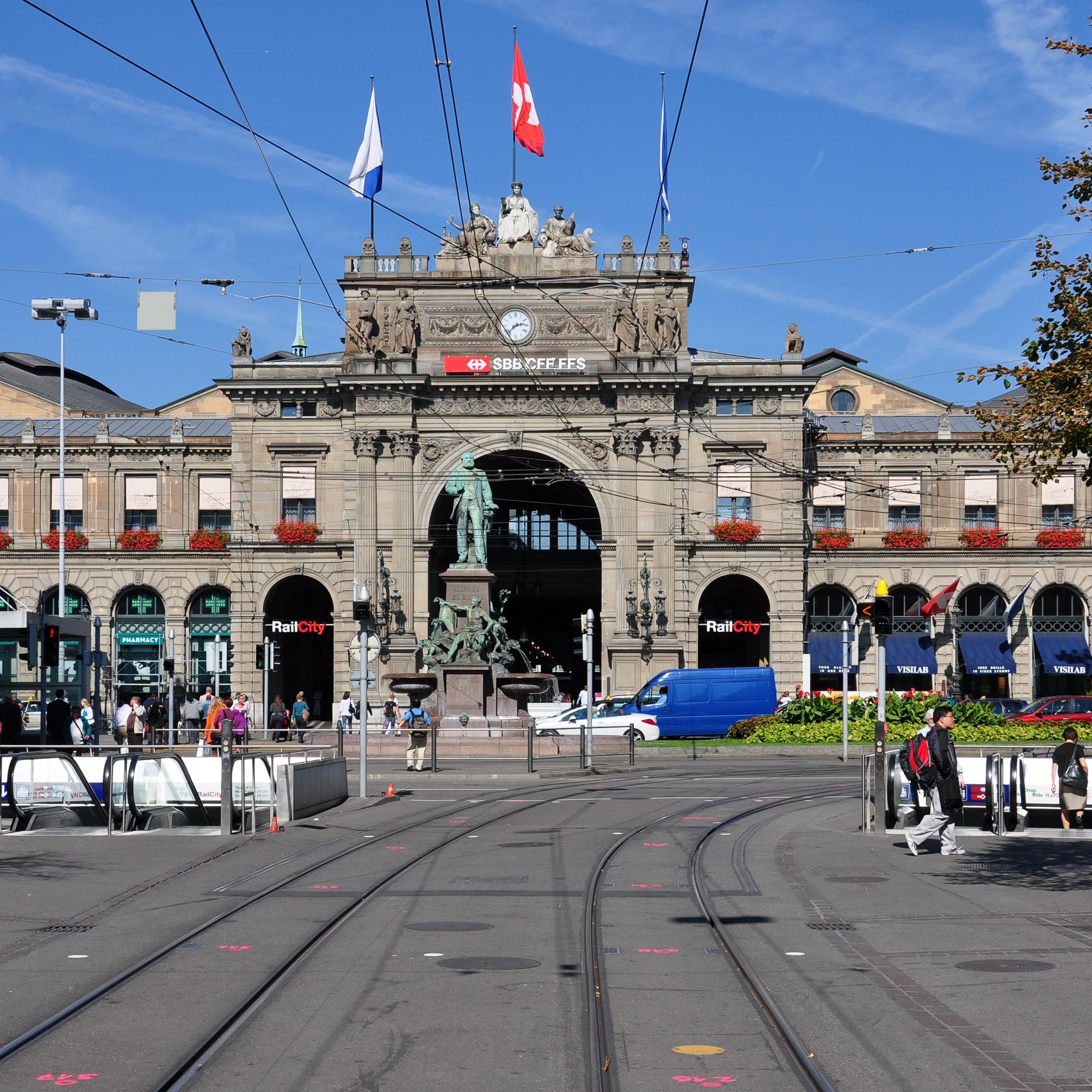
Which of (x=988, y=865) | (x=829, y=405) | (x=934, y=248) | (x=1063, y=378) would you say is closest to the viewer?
(x=1063, y=378)

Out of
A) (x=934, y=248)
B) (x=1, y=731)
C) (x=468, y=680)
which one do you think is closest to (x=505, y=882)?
(x=1, y=731)

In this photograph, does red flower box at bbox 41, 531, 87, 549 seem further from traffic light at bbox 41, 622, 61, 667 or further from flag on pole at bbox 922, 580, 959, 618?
traffic light at bbox 41, 622, 61, 667

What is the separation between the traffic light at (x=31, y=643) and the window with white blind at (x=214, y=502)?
131 feet

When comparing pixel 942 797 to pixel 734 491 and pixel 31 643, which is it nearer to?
pixel 31 643

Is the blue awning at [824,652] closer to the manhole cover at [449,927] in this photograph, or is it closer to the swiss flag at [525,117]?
the swiss flag at [525,117]

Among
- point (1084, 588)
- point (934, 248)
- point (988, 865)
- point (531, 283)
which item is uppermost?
point (531, 283)

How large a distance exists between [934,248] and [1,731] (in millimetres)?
20525

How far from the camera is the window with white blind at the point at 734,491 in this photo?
6381 centimetres

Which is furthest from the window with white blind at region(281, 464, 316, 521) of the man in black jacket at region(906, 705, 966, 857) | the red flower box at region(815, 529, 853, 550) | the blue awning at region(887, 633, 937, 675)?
the man in black jacket at region(906, 705, 966, 857)

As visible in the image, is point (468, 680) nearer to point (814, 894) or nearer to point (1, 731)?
point (1, 731)

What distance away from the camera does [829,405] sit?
79000 mm

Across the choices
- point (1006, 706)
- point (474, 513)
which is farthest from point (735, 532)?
point (474, 513)

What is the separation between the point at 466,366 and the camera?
63094mm

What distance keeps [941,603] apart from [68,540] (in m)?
39.9
